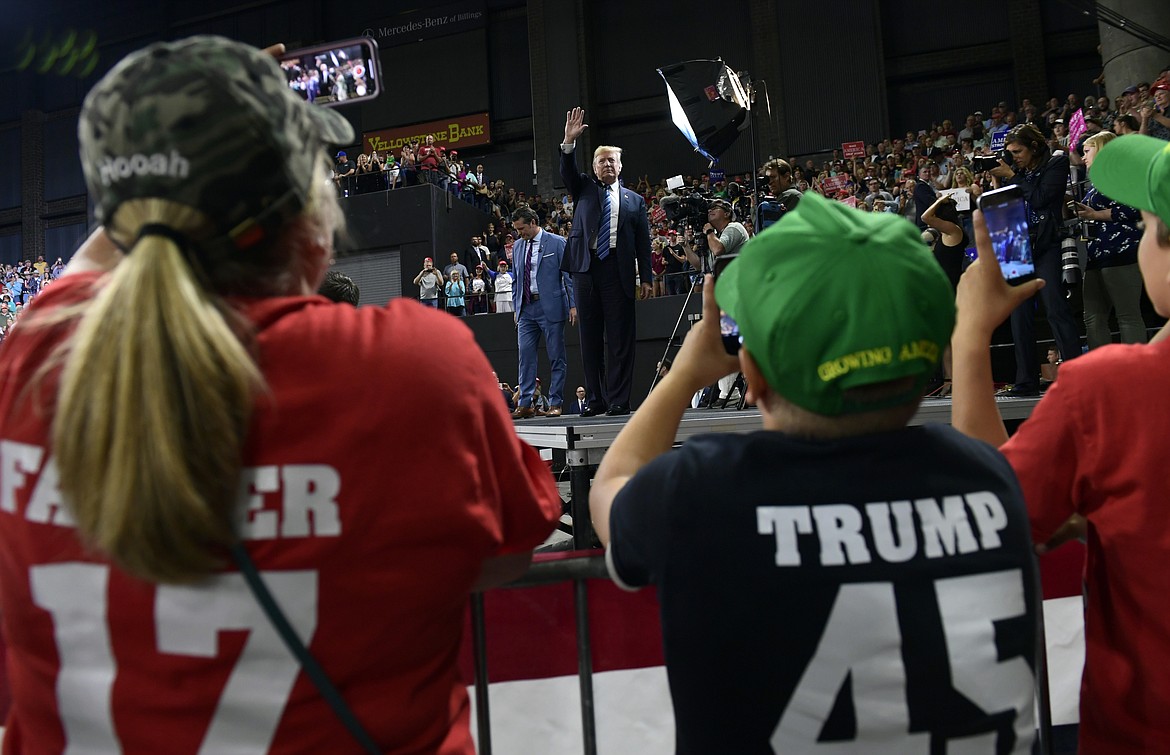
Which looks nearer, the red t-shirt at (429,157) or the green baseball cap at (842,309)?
the green baseball cap at (842,309)

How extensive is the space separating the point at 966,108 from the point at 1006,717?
1940 centimetres

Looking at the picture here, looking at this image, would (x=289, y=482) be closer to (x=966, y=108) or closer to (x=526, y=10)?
(x=966, y=108)

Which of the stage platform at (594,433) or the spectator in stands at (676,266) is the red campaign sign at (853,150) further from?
the stage platform at (594,433)

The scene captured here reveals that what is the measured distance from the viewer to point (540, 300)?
27.5 ft

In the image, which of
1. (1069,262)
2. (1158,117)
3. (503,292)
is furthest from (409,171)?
(1069,262)

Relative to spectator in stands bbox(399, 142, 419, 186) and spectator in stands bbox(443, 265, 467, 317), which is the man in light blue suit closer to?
spectator in stands bbox(443, 265, 467, 317)

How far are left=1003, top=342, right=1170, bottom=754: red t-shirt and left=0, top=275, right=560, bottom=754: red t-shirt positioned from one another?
29.4 inches

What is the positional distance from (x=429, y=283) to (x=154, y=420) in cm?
1322

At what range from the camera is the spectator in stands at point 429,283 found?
13.6 meters

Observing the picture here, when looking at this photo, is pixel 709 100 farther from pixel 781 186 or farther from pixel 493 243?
pixel 493 243

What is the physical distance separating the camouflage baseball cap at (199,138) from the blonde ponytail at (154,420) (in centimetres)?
8

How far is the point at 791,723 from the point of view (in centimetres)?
86

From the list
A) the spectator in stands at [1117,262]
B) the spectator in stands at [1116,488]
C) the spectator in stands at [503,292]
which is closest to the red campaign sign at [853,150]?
the spectator in stands at [503,292]

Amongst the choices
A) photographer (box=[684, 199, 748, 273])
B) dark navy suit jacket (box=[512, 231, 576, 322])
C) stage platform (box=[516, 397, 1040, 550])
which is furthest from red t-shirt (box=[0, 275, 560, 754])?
dark navy suit jacket (box=[512, 231, 576, 322])
